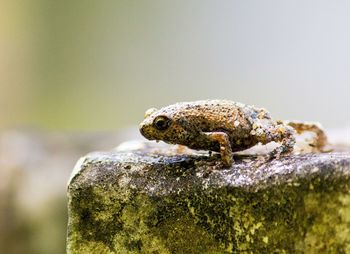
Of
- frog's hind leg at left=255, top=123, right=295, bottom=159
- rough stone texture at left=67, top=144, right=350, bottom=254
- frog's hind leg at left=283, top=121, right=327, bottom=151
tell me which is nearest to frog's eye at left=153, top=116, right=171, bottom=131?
rough stone texture at left=67, top=144, right=350, bottom=254

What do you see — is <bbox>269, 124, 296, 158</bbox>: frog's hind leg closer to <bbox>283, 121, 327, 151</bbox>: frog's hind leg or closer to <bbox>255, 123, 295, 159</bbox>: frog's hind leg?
<bbox>255, 123, 295, 159</bbox>: frog's hind leg

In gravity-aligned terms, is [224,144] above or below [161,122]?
below

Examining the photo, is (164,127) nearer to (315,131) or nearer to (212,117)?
(212,117)

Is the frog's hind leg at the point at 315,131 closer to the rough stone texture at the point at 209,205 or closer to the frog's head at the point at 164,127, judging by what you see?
the rough stone texture at the point at 209,205

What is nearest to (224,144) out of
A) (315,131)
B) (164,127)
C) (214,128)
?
(214,128)

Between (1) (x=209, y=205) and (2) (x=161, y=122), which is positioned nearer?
(1) (x=209, y=205)

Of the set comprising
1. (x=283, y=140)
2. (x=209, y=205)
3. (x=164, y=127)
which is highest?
(x=164, y=127)

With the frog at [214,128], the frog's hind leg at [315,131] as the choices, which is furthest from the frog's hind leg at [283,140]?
the frog's hind leg at [315,131]
